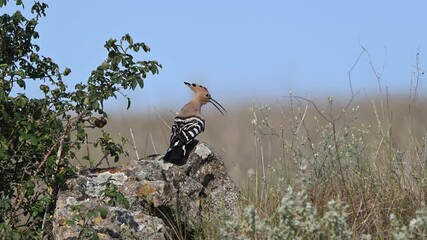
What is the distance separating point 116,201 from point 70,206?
0.30m

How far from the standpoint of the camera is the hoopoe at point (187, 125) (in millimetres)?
7136

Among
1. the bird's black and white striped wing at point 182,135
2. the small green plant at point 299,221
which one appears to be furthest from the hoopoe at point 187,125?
the small green plant at point 299,221

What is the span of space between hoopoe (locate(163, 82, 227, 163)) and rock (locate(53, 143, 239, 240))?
0.08 metres

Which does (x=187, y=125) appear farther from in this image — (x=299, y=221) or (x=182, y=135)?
(x=299, y=221)

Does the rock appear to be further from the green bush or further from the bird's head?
the bird's head

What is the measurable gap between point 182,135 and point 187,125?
518 millimetres

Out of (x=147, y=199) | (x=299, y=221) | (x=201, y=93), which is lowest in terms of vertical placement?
(x=299, y=221)

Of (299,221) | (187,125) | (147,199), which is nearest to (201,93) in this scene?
(187,125)

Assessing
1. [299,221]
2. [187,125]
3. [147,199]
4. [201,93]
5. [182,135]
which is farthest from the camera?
[201,93]

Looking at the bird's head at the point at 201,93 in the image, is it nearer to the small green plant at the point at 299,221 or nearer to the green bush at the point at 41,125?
the green bush at the point at 41,125

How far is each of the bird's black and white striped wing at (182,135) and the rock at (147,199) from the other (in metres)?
0.07

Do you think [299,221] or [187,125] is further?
[187,125]

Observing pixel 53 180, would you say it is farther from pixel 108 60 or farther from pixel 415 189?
pixel 415 189

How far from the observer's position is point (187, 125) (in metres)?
8.04
